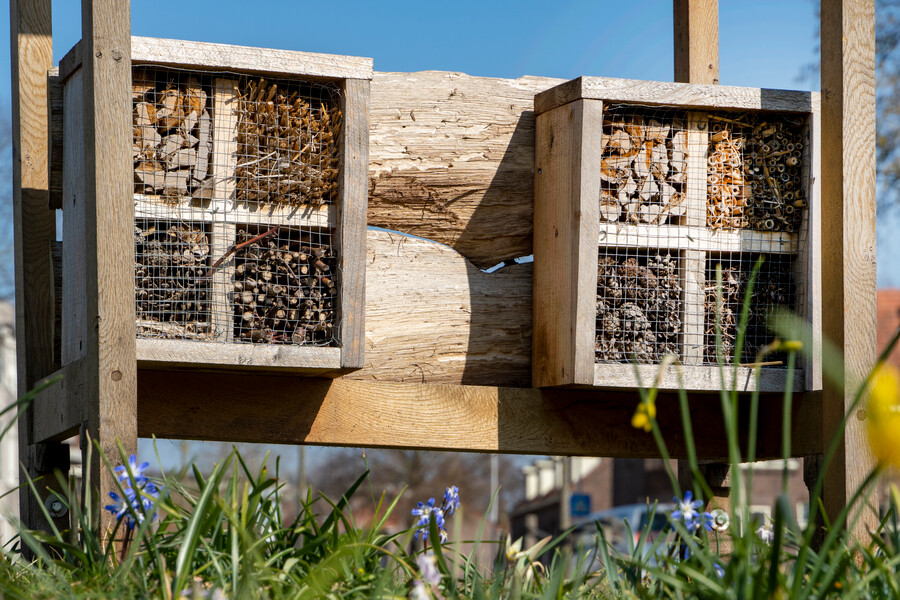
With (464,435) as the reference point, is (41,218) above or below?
above

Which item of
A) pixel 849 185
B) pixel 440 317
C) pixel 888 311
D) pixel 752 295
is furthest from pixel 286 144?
pixel 888 311

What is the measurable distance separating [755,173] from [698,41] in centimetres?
67

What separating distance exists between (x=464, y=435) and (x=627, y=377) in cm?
51

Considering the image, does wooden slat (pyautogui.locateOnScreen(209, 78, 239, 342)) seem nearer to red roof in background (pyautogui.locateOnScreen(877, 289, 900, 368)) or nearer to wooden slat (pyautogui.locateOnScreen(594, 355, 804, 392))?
wooden slat (pyautogui.locateOnScreen(594, 355, 804, 392))

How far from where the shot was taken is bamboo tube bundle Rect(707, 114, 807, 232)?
2.78 metres

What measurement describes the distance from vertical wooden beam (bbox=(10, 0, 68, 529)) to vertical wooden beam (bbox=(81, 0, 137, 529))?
76 cm

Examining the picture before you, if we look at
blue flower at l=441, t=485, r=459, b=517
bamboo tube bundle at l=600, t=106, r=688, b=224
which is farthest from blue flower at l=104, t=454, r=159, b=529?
bamboo tube bundle at l=600, t=106, r=688, b=224

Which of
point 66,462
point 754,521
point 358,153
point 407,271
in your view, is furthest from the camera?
point 407,271

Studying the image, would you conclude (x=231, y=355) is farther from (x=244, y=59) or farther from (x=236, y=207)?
(x=244, y=59)

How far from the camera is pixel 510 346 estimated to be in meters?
2.91

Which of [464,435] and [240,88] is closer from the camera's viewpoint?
[240,88]

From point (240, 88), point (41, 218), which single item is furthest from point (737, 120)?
point (41, 218)

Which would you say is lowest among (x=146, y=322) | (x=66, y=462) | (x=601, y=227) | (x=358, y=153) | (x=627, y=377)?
(x=66, y=462)

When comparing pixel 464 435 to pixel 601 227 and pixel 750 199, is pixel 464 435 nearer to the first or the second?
pixel 601 227
